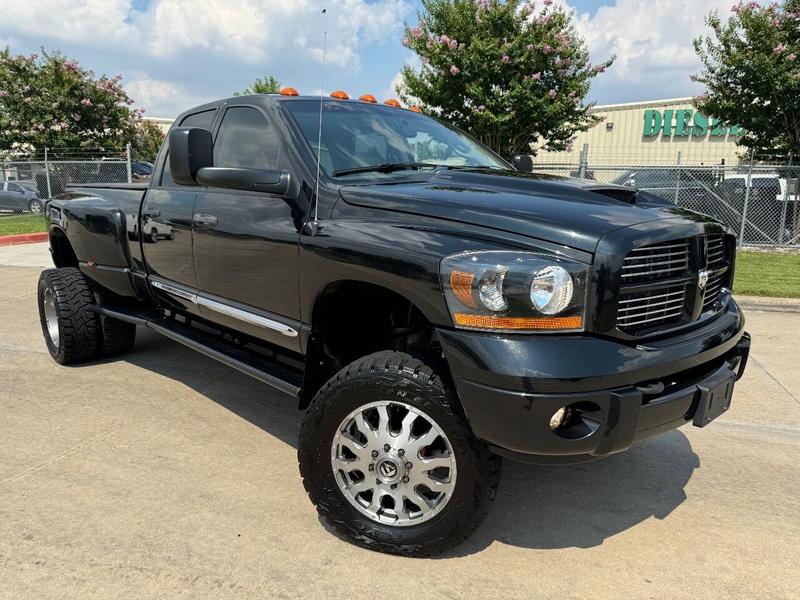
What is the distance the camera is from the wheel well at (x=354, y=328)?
2.74 metres

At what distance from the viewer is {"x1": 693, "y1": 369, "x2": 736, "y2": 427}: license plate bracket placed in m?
2.37

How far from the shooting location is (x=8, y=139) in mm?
20844

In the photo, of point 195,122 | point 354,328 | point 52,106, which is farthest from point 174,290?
point 52,106

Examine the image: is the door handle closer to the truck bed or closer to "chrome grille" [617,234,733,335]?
the truck bed

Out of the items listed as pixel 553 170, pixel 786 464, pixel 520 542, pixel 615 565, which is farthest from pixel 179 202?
pixel 553 170

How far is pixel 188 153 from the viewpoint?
9.80 ft

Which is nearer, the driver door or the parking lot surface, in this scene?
the parking lot surface

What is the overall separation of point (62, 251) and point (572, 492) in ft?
14.9

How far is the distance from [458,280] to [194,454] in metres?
1.97

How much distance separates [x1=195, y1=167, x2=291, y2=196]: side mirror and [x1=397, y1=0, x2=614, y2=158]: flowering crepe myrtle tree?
1187cm

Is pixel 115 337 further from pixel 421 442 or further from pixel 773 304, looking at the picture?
pixel 773 304

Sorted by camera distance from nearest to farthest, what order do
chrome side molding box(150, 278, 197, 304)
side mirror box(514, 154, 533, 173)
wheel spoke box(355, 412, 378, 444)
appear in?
1. wheel spoke box(355, 412, 378, 444)
2. chrome side molding box(150, 278, 197, 304)
3. side mirror box(514, 154, 533, 173)

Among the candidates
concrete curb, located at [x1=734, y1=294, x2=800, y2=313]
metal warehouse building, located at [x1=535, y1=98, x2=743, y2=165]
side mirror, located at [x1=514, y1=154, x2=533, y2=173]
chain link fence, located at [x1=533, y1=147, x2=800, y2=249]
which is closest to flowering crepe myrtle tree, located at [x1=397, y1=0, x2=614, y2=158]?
chain link fence, located at [x1=533, y1=147, x2=800, y2=249]

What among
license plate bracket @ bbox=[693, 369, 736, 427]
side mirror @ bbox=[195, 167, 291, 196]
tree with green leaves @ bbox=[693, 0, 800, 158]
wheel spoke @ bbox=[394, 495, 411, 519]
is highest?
tree with green leaves @ bbox=[693, 0, 800, 158]
